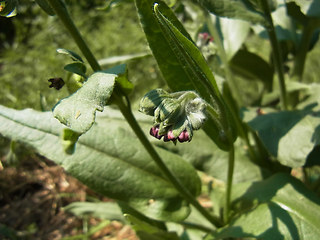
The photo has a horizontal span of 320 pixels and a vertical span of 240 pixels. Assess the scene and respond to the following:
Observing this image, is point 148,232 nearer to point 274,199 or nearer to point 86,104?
point 274,199

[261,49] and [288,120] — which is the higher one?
[288,120]

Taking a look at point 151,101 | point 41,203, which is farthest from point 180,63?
point 41,203

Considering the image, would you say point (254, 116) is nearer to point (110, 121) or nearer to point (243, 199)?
point (243, 199)

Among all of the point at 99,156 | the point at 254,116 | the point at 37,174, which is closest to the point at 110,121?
the point at 99,156

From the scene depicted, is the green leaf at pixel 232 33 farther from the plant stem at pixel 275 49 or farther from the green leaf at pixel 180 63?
the green leaf at pixel 180 63

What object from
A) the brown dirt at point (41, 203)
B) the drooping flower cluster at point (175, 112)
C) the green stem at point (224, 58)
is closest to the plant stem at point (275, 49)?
the green stem at point (224, 58)

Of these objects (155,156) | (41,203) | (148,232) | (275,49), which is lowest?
(41,203)

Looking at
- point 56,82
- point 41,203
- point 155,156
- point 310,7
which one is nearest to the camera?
point 56,82
